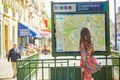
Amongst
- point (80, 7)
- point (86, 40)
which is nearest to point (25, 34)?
point (80, 7)

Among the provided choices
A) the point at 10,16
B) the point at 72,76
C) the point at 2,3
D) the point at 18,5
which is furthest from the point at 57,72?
the point at 18,5

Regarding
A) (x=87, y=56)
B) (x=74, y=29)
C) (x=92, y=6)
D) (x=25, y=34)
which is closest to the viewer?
(x=87, y=56)

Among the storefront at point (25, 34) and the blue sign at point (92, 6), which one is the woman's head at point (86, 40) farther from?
the storefront at point (25, 34)

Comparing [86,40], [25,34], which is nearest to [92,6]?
[86,40]

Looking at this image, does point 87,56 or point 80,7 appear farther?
point 80,7

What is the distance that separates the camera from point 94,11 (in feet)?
37.2

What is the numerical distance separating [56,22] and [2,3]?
27.8 m

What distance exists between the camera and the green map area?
11.3 metres

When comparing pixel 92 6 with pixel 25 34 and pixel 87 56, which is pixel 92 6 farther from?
pixel 25 34

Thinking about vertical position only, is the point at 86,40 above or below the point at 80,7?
below

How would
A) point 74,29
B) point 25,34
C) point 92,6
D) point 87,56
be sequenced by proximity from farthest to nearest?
point 25,34, point 92,6, point 74,29, point 87,56

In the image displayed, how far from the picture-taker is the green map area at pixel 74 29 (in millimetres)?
11273

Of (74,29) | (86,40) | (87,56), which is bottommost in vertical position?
(87,56)

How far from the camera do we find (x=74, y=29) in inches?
444
